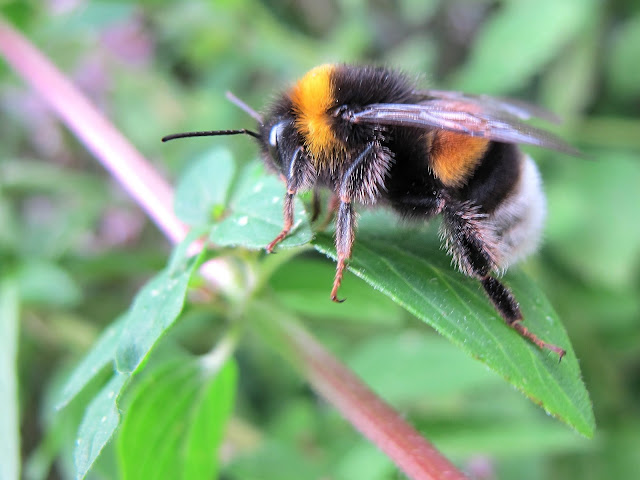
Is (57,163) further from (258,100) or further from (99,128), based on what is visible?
(99,128)

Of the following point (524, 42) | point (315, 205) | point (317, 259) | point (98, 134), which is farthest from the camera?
point (524, 42)

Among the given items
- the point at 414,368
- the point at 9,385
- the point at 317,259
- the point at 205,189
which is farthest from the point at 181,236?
the point at 414,368

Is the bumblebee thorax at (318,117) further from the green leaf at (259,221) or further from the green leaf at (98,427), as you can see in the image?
the green leaf at (98,427)

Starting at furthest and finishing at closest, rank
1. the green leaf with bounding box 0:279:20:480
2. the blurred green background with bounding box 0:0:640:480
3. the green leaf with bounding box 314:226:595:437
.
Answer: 1. the blurred green background with bounding box 0:0:640:480
2. the green leaf with bounding box 0:279:20:480
3. the green leaf with bounding box 314:226:595:437

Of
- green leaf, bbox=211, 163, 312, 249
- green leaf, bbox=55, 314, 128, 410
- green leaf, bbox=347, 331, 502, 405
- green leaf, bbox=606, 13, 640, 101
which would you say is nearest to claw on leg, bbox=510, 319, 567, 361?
green leaf, bbox=211, 163, 312, 249

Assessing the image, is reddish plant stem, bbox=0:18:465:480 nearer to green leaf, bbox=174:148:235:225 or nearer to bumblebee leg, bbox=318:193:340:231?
green leaf, bbox=174:148:235:225

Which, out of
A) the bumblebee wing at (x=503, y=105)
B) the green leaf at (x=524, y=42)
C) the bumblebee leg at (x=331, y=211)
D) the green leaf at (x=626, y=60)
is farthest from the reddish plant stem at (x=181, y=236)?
the green leaf at (x=626, y=60)

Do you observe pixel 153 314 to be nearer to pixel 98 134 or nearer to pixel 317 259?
pixel 98 134
